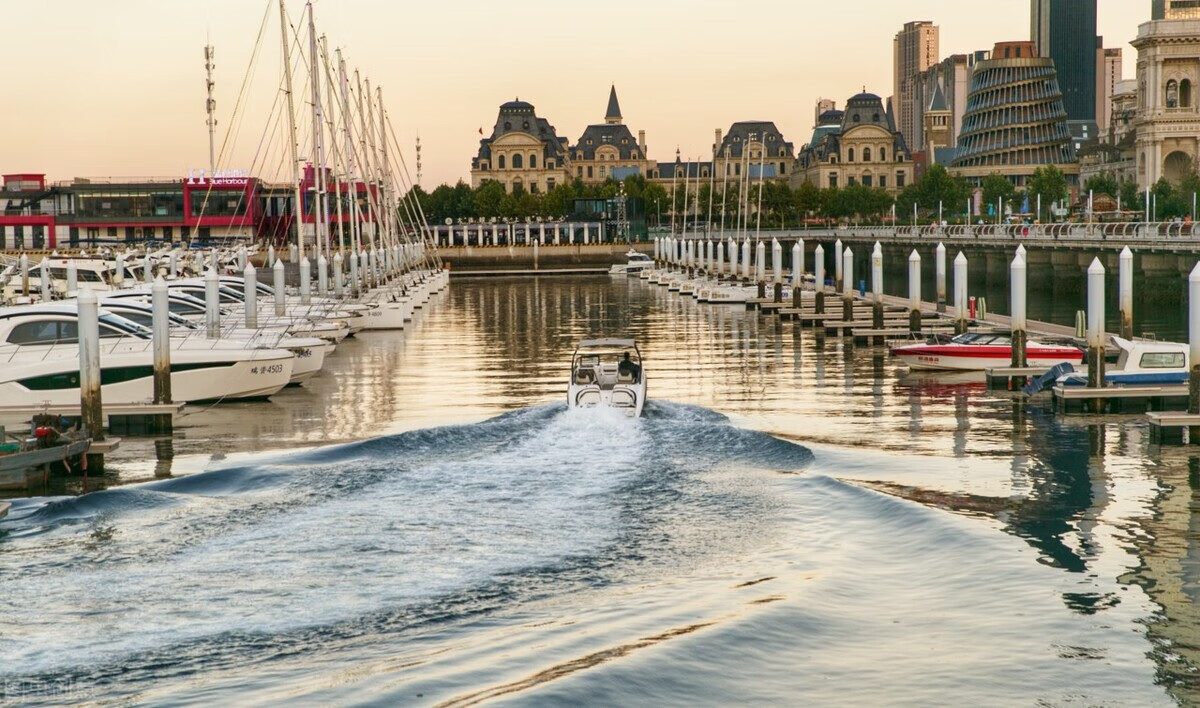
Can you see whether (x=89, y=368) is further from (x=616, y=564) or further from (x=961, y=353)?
(x=961, y=353)

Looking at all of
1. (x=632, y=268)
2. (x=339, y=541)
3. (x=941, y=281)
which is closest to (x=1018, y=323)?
(x=941, y=281)

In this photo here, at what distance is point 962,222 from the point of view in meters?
171

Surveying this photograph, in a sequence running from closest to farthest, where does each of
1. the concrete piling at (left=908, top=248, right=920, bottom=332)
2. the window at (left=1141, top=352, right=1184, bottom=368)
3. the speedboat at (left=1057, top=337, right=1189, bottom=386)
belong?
the speedboat at (left=1057, top=337, right=1189, bottom=386), the window at (left=1141, top=352, right=1184, bottom=368), the concrete piling at (left=908, top=248, right=920, bottom=332)

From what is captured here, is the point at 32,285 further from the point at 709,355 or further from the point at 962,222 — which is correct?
the point at 962,222

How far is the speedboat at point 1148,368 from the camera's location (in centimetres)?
3297

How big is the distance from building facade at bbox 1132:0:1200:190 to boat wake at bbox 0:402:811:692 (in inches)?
6128

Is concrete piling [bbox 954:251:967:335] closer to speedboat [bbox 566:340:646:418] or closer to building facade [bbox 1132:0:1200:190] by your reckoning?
speedboat [bbox 566:340:646:418]

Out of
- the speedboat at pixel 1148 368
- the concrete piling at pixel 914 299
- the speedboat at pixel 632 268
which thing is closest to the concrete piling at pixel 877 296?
the concrete piling at pixel 914 299

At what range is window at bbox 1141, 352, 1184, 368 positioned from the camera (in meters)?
33.2

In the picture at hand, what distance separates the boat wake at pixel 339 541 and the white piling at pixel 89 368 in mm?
3090

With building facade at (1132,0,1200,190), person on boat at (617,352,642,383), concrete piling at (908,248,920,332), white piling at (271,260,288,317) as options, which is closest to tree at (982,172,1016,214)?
building facade at (1132,0,1200,190)

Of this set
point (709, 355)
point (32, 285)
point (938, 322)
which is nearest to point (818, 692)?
point (709, 355)

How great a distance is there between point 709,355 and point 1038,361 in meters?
12.0

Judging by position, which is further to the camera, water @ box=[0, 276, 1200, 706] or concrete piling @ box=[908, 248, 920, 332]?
concrete piling @ box=[908, 248, 920, 332]
